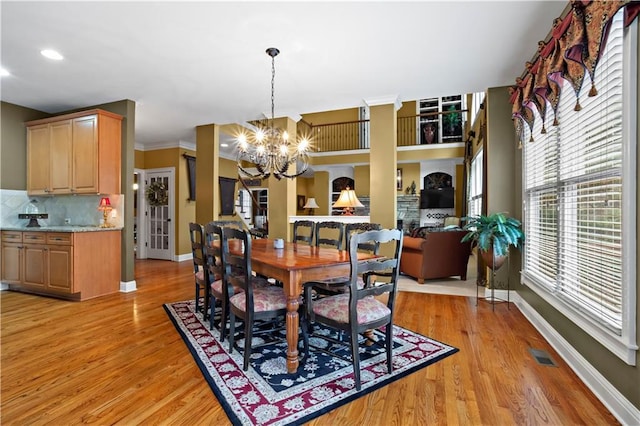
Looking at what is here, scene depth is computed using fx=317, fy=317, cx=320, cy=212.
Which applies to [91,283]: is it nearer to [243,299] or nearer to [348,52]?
[243,299]

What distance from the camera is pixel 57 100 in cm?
446

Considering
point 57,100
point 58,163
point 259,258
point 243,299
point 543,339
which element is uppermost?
point 57,100

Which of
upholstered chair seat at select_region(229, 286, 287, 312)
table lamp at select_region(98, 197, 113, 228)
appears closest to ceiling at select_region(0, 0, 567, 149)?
table lamp at select_region(98, 197, 113, 228)

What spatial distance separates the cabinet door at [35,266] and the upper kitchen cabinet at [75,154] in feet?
2.78

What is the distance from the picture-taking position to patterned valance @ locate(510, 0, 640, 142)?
173 centimetres

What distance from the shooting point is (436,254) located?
16.0 feet

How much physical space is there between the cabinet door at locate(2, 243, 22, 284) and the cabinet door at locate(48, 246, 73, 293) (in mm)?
667

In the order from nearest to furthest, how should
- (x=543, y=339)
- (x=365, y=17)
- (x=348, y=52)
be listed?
(x=365, y=17), (x=543, y=339), (x=348, y=52)

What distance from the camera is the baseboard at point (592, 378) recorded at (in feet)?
5.60

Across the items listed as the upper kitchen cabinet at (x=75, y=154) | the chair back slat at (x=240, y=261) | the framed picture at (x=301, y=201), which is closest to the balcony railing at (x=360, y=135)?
the framed picture at (x=301, y=201)

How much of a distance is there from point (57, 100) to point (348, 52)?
13.7 feet

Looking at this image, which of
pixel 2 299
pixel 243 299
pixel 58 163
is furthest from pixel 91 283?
pixel 243 299

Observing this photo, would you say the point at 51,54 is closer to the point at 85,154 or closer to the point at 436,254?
the point at 85,154

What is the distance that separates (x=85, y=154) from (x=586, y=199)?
5533 millimetres
